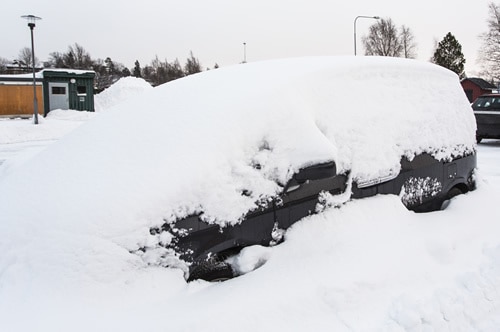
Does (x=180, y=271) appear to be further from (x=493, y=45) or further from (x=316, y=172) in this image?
(x=493, y=45)

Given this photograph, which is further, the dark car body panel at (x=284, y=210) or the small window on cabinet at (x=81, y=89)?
the small window on cabinet at (x=81, y=89)

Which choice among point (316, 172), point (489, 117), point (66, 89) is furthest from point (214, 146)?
point (66, 89)

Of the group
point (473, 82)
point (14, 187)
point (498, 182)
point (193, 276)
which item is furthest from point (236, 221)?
point (473, 82)

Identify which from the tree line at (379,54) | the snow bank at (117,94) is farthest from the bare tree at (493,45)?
the snow bank at (117,94)

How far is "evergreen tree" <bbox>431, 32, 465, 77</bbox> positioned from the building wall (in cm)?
5188

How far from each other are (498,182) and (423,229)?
4722mm

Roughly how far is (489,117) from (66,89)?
23032mm

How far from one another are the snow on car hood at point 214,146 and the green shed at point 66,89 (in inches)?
986

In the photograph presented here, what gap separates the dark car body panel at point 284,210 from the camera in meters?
2.37

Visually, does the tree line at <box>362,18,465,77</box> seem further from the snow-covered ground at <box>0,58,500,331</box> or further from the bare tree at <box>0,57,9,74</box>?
the snow-covered ground at <box>0,58,500,331</box>

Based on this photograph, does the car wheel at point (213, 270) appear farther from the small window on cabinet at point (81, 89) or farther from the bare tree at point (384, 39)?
the bare tree at point (384, 39)

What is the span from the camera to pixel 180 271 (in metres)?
2.33

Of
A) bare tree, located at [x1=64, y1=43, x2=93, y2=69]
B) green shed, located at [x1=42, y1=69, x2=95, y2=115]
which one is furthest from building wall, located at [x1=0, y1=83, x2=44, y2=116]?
bare tree, located at [x1=64, y1=43, x2=93, y2=69]

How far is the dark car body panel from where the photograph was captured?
7.76ft
